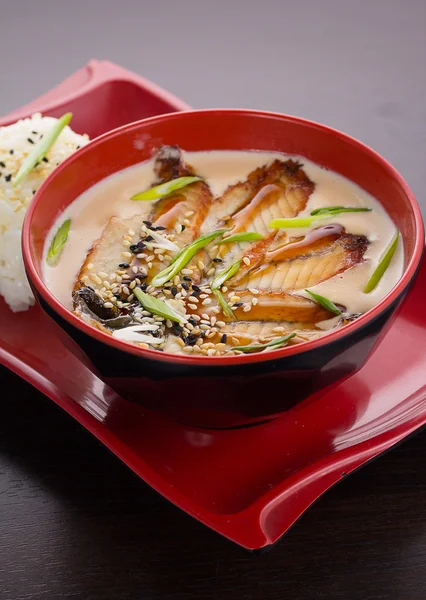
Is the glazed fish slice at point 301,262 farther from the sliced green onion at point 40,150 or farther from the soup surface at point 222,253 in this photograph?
the sliced green onion at point 40,150

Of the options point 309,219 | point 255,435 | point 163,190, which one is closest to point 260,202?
point 309,219

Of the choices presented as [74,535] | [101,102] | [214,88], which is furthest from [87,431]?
[214,88]

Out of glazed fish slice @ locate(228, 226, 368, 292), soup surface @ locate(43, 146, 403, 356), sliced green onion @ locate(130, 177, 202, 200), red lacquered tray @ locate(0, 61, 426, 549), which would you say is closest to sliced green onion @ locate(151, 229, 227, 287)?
soup surface @ locate(43, 146, 403, 356)

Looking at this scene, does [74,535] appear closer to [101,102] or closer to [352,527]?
[352,527]

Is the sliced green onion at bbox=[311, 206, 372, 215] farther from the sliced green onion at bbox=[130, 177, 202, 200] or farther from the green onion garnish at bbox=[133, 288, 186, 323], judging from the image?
the green onion garnish at bbox=[133, 288, 186, 323]

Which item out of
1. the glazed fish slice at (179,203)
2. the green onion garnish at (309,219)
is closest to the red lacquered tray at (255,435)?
the green onion garnish at (309,219)

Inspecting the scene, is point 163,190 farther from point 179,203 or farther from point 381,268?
point 381,268
